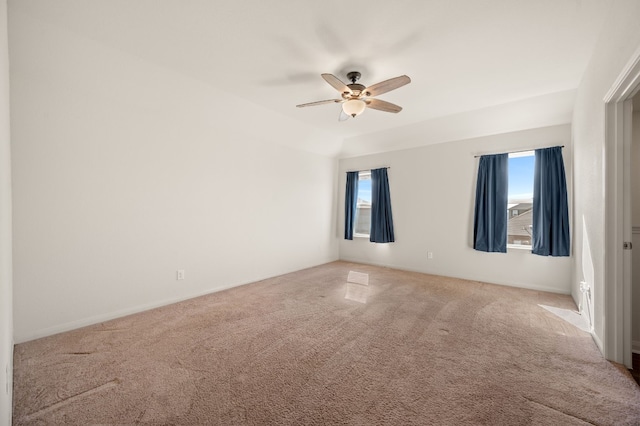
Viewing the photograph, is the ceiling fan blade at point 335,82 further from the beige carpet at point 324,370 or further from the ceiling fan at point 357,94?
the beige carpet at point 324,370

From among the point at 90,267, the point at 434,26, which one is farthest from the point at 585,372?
the point at 90,267

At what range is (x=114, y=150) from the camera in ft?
9.11

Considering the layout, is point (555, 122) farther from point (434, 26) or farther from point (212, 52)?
point (212, 52)

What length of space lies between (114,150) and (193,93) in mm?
1083

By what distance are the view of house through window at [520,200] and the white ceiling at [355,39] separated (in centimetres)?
106

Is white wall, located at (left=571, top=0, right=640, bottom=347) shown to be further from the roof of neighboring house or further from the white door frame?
the roof of neighboring house

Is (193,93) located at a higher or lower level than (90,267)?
higher

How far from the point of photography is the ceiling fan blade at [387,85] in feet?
7.88

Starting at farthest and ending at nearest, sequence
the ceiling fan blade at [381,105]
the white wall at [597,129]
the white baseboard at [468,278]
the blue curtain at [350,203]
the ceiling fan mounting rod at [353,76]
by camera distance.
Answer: the blue curtain at [350,203] → the white baseboard at [468,278] → the ceiling fan blade at [381,105] → the ceiling fan mounting rod at [353,76] → the white wall at [597,129]

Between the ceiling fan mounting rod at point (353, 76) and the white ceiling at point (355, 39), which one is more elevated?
the white ceiling at point (355, 39)

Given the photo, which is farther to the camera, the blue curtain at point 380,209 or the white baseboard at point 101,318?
the blue curtain at point 380,209

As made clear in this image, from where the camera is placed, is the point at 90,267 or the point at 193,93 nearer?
the point at 90,267

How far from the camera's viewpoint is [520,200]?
4.23 meters

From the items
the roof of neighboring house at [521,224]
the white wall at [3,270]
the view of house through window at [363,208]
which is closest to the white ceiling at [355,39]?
the white wall at [3,270]
